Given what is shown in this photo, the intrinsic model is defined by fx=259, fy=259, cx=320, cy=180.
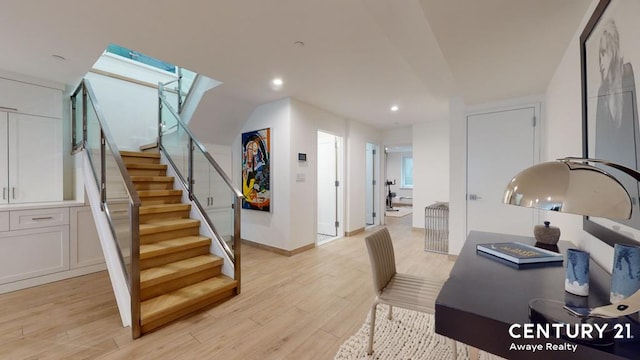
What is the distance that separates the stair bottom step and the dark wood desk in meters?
2.14

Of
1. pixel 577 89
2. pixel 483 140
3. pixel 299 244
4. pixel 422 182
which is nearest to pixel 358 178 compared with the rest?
pixel 422 182

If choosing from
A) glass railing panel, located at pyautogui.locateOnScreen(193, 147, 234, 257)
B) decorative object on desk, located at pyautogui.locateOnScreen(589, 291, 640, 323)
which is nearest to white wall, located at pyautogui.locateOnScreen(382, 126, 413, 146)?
glass railing panel, located at pyautogui.locateOnScreen(193, 147, 234, 257)

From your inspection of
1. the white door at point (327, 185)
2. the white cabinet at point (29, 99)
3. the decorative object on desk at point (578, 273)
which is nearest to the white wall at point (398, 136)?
the white door at point (327, 185)

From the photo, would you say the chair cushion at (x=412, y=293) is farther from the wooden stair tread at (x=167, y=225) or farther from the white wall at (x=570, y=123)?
the wooden stair tread at (x=167, y=225)

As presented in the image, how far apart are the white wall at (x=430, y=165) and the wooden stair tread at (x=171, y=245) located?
4.33 m

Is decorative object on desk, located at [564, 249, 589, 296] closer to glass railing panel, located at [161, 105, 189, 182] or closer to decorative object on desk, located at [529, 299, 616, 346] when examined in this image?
decorative object on desk, located at [529, 299, 616, 346]

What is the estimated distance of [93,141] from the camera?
10.1 ft

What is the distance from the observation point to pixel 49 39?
92.2 inches

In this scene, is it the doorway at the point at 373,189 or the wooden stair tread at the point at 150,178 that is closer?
the wooden stair tread at the point at 150,178

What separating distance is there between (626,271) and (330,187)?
4595 millimetres

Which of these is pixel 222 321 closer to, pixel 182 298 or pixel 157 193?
pixel 182 298

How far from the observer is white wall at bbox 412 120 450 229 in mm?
5293

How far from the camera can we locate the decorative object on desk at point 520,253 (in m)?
1.38

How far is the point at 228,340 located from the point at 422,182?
472cm
